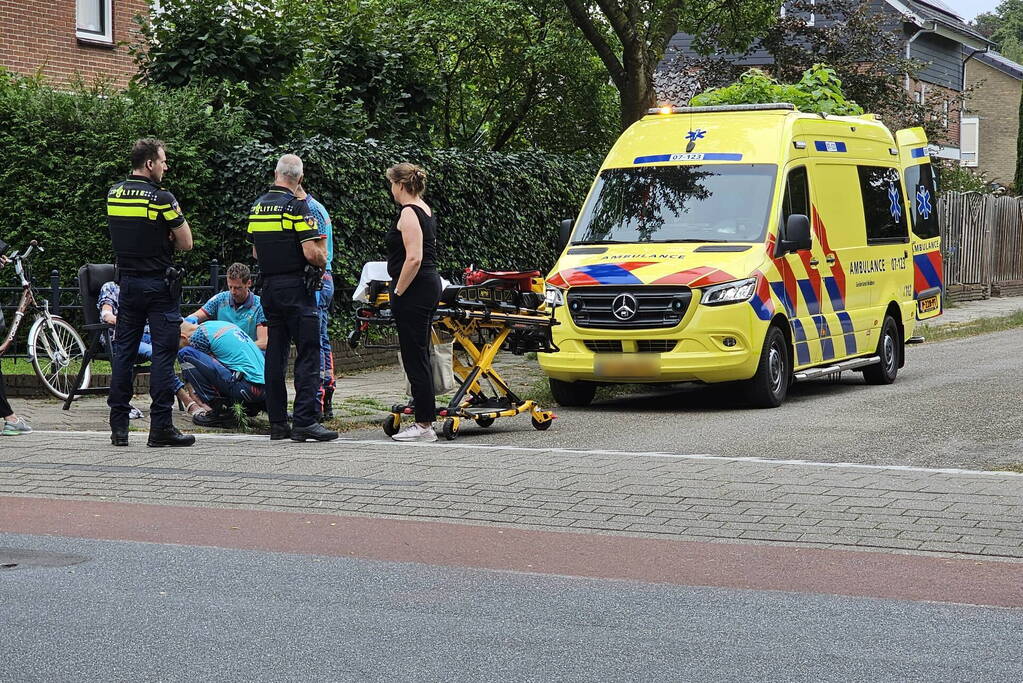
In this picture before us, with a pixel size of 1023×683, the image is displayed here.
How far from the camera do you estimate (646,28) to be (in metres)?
22.5

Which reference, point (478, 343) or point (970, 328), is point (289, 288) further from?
point (970, 328)

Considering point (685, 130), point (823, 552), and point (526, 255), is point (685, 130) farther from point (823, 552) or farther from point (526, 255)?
point (823, 552)

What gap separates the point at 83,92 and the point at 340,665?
35.5ft

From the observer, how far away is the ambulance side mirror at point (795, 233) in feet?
42.3

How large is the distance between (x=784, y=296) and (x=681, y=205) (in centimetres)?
A: 126

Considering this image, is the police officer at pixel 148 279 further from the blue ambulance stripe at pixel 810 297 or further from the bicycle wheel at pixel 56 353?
the blue ambulance stripe at pixel 810 297

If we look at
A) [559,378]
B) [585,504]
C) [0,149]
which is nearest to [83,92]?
[0,149]

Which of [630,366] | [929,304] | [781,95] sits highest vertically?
[781,95]

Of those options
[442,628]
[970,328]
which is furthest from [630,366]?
[970,328]

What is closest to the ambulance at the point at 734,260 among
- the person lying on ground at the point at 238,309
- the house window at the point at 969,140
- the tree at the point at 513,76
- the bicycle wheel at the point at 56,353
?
the person lying on ground at the point at 238,309

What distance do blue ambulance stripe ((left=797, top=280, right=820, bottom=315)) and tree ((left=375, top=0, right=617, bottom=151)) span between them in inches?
382

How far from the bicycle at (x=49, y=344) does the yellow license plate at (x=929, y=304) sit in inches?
352

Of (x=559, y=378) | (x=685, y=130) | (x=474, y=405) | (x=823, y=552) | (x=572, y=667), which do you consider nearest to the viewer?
(x=572, y=667)

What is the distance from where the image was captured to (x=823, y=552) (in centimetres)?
680
